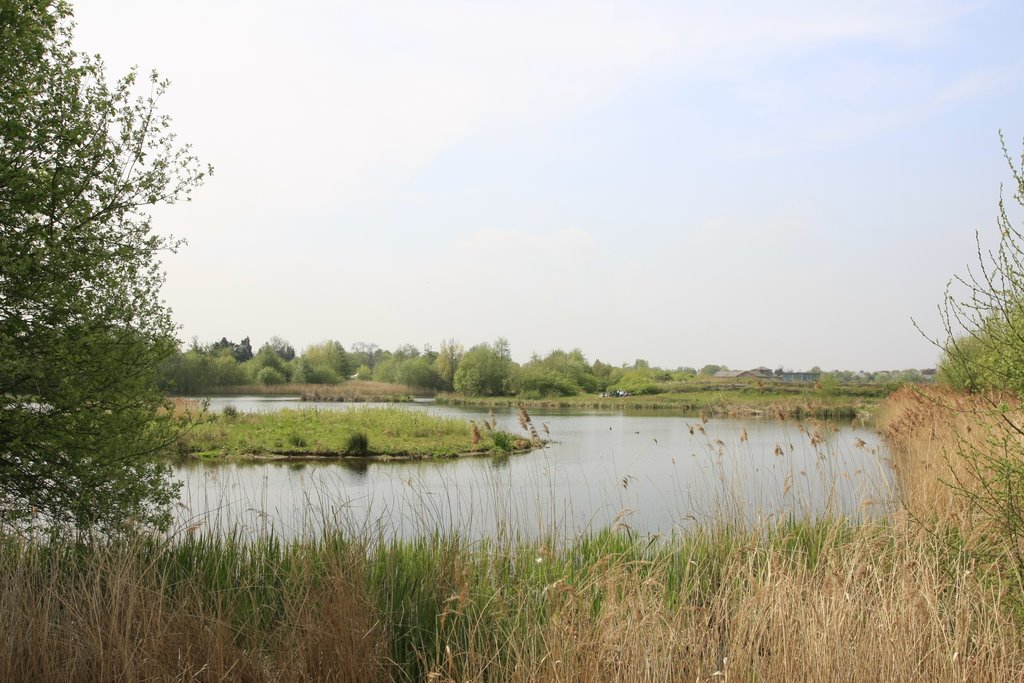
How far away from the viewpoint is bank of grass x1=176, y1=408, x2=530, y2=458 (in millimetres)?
19453

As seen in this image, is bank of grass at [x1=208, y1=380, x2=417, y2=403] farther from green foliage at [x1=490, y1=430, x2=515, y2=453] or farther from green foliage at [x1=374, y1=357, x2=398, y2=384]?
green foliage at [x1=490, y1=430, x2=515, y2=453]

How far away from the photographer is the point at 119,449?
6.74 m

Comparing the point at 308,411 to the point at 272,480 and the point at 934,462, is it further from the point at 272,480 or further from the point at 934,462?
the point at 934,462

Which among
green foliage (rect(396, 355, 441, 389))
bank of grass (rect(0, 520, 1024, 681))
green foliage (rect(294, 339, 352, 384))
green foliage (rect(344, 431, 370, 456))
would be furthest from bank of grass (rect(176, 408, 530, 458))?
green foliage (rect(294, 339, 352, 384))

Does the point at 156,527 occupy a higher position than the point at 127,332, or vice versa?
the point at 127,332

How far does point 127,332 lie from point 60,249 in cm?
116

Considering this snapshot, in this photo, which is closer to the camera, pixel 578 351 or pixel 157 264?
pixel 157 264

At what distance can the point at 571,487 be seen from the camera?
13289 millimetres

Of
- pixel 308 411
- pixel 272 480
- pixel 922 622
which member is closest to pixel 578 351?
pixel 308 411

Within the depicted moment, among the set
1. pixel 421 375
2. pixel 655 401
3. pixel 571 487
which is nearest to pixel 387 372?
pixel 421 375

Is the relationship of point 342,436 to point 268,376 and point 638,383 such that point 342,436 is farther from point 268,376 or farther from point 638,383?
point 268,376

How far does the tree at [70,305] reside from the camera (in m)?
6.32

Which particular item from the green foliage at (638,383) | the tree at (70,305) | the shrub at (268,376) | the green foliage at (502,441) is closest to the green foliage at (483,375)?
the green foliage at (638,383)

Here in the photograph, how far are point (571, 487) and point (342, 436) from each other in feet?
34.2
